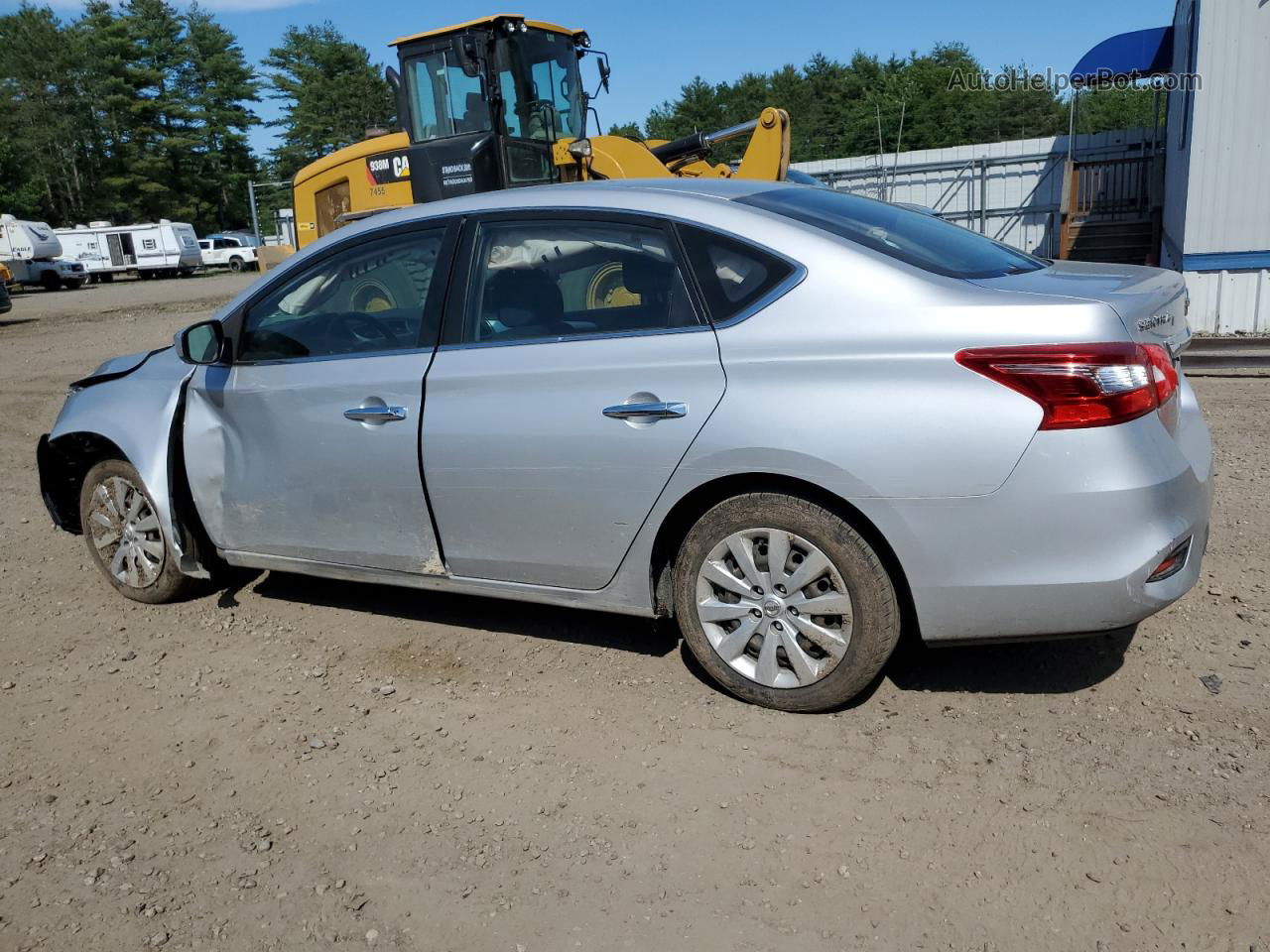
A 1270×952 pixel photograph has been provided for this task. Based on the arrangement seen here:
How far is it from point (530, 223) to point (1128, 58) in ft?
64.4

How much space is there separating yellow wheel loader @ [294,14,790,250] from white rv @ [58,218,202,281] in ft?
117

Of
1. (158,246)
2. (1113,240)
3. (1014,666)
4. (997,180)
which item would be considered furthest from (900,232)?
(158,246)

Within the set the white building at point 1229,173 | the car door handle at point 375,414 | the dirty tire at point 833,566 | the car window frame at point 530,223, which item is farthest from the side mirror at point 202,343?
A: the white building at point 1229,173

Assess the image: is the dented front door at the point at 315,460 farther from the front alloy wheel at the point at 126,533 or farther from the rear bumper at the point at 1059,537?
the rear bumper at the point at 1059,537

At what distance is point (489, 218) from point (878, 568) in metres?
1.92

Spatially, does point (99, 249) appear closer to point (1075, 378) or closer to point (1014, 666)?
point (1014, 666)

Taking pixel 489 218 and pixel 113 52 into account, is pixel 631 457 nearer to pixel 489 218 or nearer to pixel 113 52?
pixel 489 218

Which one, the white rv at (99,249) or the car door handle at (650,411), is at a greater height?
the white rv at (99,249)

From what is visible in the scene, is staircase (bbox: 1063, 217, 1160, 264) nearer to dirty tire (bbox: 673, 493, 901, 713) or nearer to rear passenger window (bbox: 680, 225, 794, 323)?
rear passenger window (bbox: 680, 225, 794, 323)

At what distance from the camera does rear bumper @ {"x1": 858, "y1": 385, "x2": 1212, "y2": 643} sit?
3000 mm

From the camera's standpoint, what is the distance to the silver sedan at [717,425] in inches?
→ 120

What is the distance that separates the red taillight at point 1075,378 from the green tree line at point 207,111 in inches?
2079

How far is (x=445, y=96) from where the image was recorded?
1151cm

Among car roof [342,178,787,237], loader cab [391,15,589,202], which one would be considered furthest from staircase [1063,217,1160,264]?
car roof [342,178,787,237]
